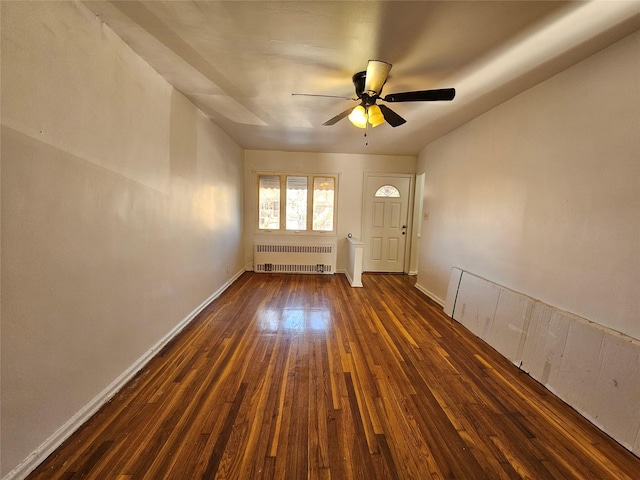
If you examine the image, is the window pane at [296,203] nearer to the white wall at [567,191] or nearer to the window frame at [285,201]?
the window frame at [285,201]

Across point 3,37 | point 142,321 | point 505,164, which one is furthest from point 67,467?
point 505,164

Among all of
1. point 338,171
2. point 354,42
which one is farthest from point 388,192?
point 354,42

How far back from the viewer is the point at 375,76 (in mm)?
1832

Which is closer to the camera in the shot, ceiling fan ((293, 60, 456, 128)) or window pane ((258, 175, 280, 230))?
A: ceiling fan ((293, 60, 456, 128))

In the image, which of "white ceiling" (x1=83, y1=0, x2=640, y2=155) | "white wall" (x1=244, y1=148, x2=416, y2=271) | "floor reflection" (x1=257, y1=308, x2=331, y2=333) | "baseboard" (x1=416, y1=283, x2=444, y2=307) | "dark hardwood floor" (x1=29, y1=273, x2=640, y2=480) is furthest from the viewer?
"white wall" (x1=244, y1=148, x2=416, y2=271)

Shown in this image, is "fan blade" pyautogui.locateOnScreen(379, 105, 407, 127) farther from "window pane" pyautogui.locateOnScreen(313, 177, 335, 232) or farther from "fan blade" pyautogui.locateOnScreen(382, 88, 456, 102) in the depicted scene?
"window pane" pyautogui.locateOnScreen(313, 177, 335, 232)

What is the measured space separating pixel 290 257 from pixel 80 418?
12.9 feet

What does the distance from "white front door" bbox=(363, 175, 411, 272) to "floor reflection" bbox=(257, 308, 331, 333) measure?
2.51m

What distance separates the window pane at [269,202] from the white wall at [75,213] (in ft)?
9.14

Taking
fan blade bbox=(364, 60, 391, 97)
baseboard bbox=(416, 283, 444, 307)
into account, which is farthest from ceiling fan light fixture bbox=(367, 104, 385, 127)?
baseboard bbox=(416, 283, 444, 307)

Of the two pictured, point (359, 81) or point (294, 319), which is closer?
point (359, 81)

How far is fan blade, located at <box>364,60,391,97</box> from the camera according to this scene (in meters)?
1.71

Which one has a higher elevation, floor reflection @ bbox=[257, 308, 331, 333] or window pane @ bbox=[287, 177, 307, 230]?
window pane @ bbox=[287, 177, 307, 230]

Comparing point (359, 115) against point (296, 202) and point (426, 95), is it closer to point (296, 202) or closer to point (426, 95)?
point (426, 95)
